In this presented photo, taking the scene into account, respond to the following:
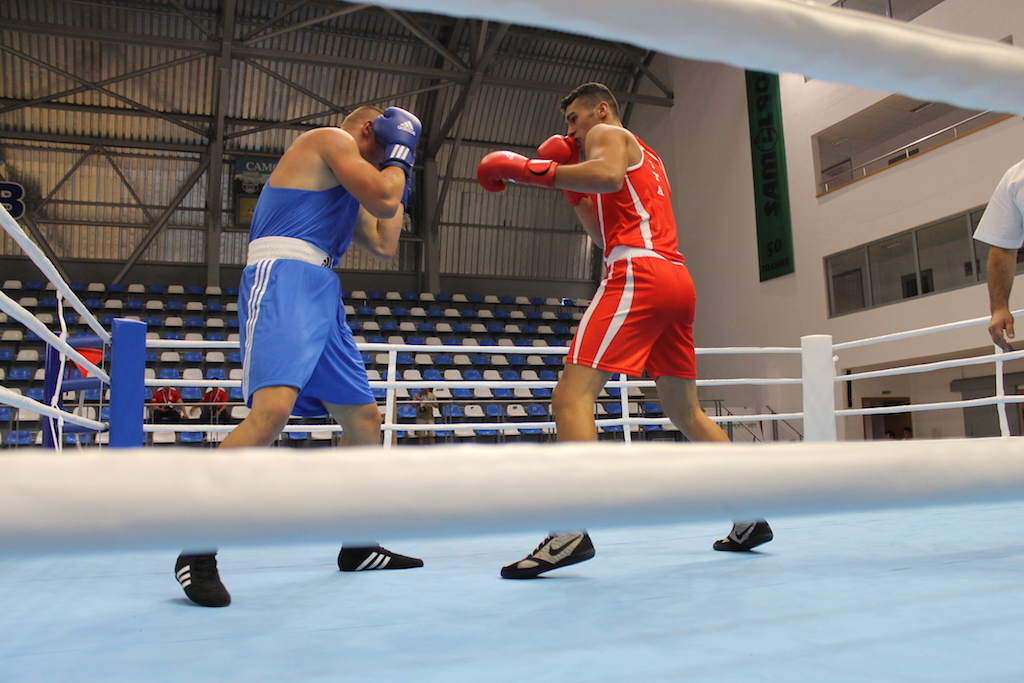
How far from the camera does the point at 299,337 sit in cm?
154

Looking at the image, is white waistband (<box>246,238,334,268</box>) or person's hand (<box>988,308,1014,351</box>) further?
person's hand (<box>988,308,1014,351</box>)

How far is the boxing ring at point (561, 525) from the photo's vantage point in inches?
13.5

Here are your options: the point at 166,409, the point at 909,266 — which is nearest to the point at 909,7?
the point at 909,266

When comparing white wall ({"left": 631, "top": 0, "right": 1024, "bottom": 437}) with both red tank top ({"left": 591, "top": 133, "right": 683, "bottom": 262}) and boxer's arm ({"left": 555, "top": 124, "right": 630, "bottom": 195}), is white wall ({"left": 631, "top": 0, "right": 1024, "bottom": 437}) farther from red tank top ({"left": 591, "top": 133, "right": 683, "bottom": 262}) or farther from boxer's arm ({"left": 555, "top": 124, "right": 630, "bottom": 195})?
boxer's arm ({"left": 555, "top": 124, "right": 630, "bottom": 195})

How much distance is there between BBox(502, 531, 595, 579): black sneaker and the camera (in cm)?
157

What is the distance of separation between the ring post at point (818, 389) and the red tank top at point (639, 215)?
129 cm

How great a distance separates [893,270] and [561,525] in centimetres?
893

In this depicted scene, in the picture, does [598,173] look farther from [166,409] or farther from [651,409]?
[651,409]

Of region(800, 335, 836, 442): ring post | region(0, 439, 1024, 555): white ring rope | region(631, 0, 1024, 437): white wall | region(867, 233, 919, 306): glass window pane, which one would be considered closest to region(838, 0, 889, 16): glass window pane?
region(631, 0, 1024, 437): white wall

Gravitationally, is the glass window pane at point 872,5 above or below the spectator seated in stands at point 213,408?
above

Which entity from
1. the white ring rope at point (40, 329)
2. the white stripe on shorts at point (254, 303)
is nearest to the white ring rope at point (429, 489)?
the white stripe on shorts at point (254, 303)

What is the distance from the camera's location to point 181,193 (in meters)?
11.1

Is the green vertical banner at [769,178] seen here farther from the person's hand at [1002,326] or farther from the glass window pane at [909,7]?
the person's hand at [1002,326]

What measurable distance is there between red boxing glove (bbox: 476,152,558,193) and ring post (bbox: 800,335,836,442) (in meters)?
1.64
